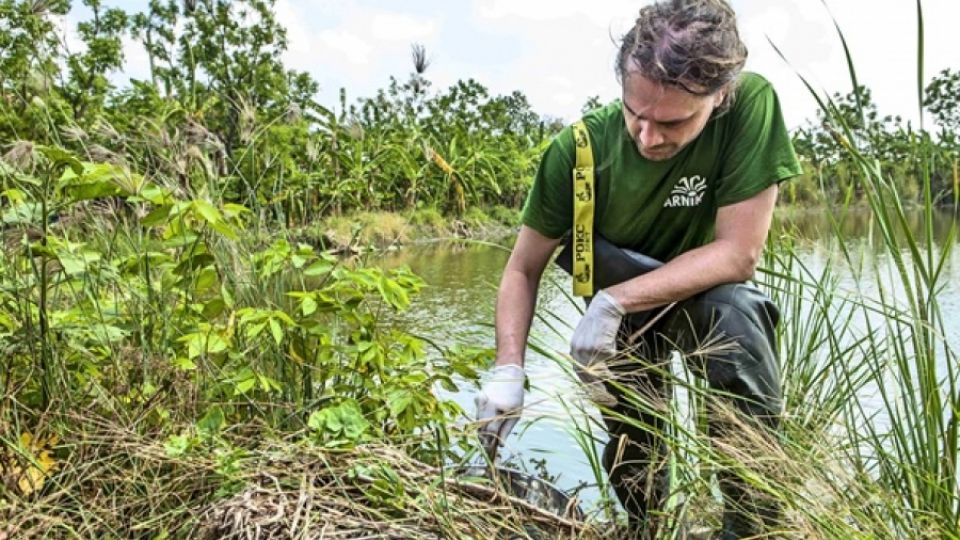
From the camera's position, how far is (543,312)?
10.3ft

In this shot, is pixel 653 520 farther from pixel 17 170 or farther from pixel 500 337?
pixel 17 170

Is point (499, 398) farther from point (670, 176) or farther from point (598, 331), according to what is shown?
point (670, 176)

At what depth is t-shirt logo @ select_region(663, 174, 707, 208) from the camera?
1562 millimetres

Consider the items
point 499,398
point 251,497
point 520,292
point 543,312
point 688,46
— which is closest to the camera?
point 251,497

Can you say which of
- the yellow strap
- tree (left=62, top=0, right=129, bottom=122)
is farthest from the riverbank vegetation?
tree (left=62, top=0, right=129, bottom=122)

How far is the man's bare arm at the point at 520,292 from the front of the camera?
1.67 meters

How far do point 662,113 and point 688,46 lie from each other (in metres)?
0.12

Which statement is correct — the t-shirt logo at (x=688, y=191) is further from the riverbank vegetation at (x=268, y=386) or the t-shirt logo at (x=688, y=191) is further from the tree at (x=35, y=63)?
the tree at (x=35, y=63)

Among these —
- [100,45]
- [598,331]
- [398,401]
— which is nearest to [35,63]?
[398,401]

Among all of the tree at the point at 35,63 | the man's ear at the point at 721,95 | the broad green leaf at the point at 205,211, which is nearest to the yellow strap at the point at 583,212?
the man's ear at the point at 721,95

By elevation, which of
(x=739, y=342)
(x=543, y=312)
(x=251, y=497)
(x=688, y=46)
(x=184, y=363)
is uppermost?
(x=688, y=46)

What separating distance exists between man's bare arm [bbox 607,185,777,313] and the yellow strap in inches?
6.9

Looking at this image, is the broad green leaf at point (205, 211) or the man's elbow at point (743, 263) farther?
the man's elbow at point (743, 263)

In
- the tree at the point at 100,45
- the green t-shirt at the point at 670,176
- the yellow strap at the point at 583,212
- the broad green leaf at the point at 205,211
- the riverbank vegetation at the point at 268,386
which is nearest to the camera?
the riverbank vegetation at the point at 268,386
